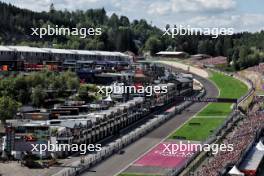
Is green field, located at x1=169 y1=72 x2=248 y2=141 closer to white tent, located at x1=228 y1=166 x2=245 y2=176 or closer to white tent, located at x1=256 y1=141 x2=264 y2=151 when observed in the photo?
white tent, located at x1=256 y1=141 x2=264 y2=151

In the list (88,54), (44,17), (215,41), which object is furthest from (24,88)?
(215,41)

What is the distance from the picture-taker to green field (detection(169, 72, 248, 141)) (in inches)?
2695

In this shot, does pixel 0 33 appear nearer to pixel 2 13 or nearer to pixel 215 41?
pixel 2 13

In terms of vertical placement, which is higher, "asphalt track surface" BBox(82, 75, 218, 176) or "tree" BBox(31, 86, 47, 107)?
"tree" BBox(31, 86, 47, 107)

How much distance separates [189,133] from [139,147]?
11.7 meters

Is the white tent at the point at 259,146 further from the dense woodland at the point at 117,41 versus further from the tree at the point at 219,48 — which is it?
the tree at the point at 219,48

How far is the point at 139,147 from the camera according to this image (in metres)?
59.3

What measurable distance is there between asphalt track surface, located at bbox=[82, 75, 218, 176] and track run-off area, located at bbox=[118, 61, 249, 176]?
58cm

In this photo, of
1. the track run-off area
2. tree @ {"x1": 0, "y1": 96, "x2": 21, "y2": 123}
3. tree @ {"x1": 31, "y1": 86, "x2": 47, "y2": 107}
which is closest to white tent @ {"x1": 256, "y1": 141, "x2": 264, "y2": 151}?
the track run-off area

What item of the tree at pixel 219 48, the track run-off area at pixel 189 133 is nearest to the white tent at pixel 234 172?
the track run-off area at pixel 189 133

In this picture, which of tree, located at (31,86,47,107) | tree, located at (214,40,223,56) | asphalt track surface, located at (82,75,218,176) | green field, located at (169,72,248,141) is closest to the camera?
asphalt track surface, located at (82,75,218,176)

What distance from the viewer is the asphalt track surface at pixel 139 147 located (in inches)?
1923

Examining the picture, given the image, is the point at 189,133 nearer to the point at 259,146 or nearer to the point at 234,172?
the point at 259,146

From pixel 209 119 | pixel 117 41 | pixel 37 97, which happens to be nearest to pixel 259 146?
pixel 209 119
